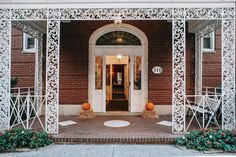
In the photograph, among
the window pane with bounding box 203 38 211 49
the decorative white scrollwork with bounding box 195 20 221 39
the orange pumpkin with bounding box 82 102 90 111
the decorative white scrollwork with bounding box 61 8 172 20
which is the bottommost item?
the orange pumpkin with bounding box 82 102 90 111

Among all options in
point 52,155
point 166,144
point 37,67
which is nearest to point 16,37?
point 37,67

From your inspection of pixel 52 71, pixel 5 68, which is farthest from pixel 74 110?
pixel 5 68

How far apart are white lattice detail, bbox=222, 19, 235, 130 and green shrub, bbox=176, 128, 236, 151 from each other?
20.4 inches

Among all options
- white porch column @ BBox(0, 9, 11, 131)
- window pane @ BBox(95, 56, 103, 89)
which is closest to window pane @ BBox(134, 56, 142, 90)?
window pane @ BBox(95, 56, 103, 89)

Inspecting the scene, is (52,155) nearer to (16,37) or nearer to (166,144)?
(166,144)

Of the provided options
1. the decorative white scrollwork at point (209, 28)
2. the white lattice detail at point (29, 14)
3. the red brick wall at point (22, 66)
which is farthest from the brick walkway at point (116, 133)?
the decorative white scrollwork at point (209, 28)

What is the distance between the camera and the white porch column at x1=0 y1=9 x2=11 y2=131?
569 cm

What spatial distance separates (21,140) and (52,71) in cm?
180

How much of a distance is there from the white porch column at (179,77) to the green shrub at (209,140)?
48cm

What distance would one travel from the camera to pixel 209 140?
4973 mm

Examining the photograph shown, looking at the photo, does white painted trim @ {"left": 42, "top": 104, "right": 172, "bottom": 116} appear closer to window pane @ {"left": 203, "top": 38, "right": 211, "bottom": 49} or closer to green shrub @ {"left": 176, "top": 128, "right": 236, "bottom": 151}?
window pane @ {"left": 203, "top": 38, "right": 211, "bottom": 49}

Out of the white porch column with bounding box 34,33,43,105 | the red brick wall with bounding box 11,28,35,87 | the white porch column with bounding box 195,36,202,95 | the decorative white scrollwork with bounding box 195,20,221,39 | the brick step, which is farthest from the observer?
the red brick wall with bounding box 11,28,35,87
